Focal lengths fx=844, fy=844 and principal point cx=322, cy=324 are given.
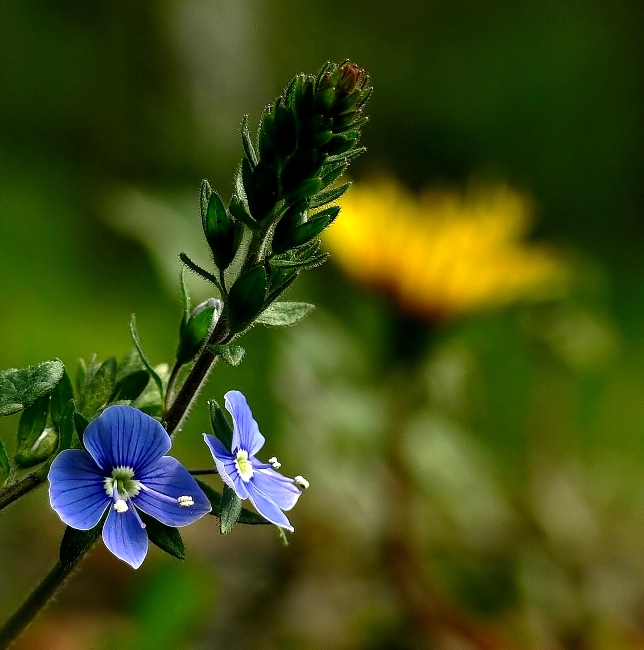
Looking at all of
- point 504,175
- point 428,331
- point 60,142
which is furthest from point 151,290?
point 504,175

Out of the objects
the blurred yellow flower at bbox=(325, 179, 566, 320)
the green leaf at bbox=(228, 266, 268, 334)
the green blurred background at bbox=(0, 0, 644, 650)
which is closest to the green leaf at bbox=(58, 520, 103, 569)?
the green leaf at bbox=(228, 266, 268, 334)

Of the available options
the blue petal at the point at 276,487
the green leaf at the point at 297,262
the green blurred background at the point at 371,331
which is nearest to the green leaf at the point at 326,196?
the green leaf at the point at 297,262

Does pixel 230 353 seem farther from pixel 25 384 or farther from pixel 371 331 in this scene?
pixel 371 331

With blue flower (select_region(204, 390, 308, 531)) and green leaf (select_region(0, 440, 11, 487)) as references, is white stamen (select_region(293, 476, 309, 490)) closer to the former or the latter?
blue flower (select_region(204, 390, 308, 531))

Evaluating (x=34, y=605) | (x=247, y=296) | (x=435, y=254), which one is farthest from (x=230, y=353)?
(x=435, y=254)

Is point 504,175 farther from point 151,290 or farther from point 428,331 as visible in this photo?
point 428,331

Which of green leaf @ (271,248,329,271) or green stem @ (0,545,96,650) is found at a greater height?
green leaf @ (271,248,329,271)
